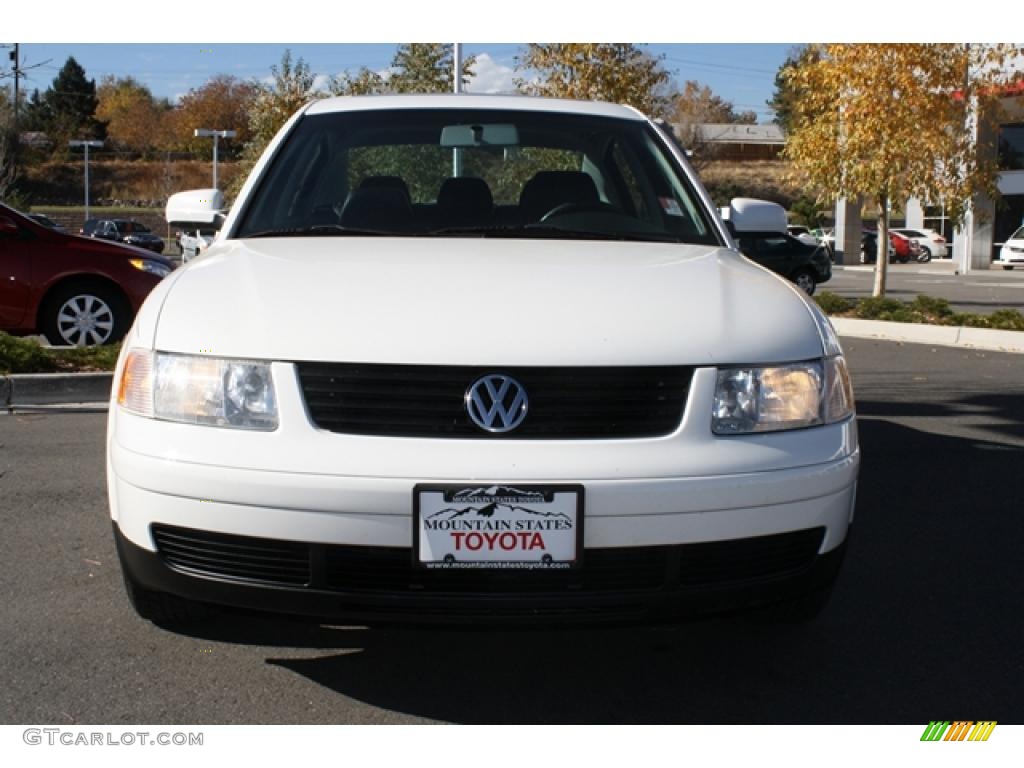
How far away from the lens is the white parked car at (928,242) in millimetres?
45500

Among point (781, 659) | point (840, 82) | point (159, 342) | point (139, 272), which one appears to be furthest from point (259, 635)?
point (840, 82)

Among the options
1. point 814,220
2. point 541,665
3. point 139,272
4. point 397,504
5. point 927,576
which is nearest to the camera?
point 397,504

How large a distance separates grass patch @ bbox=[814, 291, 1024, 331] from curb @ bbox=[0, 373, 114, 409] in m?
8.86

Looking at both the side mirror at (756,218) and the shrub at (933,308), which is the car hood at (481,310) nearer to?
the side mirror at (756,218)

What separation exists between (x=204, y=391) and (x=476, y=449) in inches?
26.5

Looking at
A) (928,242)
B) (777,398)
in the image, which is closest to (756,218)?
(777,398)

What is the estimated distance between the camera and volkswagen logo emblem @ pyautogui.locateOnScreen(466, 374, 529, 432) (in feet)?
9.29

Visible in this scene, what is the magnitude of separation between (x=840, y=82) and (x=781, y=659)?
53.0 ft

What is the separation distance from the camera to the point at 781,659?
3504 mm

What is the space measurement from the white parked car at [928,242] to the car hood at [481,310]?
145 feet

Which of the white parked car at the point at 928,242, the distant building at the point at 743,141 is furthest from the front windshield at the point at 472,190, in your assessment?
the distant building at the point at 743,141

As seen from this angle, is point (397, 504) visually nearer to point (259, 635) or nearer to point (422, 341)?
point (422, 341)

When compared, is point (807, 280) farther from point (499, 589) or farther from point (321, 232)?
point (499, 589)

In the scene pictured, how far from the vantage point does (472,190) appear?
439 centimetres
